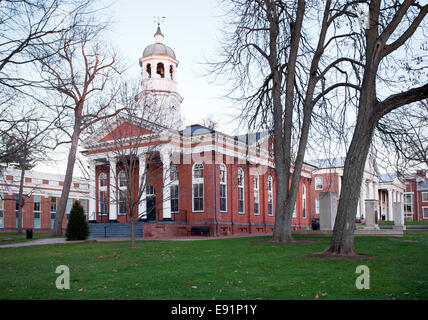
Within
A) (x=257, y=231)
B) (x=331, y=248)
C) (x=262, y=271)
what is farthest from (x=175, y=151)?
(x=262, y=271)

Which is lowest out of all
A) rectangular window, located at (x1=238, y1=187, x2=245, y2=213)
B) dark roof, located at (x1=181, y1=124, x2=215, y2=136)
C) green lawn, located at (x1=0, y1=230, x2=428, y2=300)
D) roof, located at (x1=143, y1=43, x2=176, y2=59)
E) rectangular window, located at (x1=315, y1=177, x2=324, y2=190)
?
green lawn, located at (x1=0, y1=230, x2=428, y2=300)

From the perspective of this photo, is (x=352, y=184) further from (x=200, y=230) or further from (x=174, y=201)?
(x=174, y=201)

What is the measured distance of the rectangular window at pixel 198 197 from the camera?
30.1 m

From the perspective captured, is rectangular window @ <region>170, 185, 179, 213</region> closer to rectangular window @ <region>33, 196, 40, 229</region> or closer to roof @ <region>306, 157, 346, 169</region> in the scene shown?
roof @ <region>306, 157, 346, 169</region>

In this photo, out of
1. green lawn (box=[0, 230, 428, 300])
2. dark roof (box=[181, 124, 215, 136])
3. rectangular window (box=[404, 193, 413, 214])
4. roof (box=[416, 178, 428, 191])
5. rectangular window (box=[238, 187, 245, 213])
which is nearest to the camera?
green lawn (box=[0, 230, 428, 300])

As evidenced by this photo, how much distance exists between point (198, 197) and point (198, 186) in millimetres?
765

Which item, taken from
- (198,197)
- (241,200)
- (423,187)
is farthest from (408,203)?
(198,197)

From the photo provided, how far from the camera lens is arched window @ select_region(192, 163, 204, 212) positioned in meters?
30.1

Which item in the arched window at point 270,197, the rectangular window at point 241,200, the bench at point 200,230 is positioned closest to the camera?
the bench at point 200,230

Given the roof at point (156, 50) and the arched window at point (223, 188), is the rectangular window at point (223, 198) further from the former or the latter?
the roof at point (156, 50)

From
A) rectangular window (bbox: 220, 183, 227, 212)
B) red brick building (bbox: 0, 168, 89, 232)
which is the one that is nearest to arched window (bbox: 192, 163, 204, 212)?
rectangular window (bbox: 220, 183, 227, 212)

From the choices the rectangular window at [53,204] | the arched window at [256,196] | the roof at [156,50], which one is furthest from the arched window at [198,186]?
the rectangular window at [53,204]

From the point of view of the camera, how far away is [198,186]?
30.3 m
